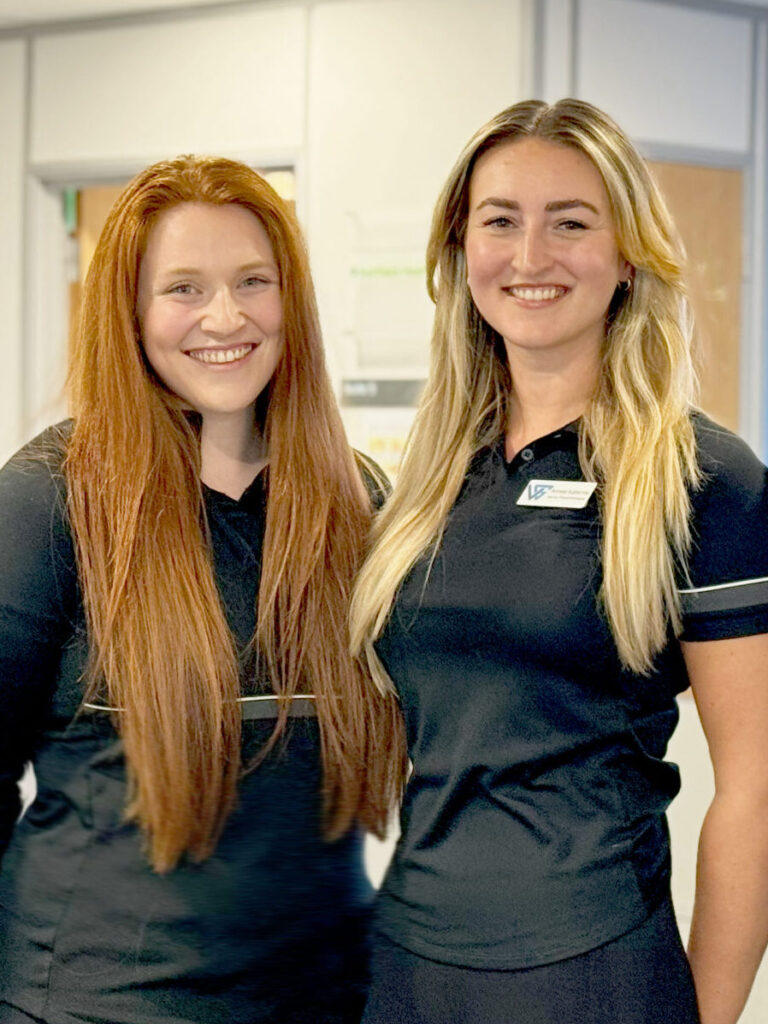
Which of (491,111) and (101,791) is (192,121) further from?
(101,791)

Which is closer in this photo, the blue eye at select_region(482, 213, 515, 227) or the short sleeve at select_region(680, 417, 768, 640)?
the short sleeve at select_region(680, 417, 768, 640)

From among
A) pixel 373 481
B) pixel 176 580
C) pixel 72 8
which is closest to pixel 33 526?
pixel 176 580

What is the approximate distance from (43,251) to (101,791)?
3.30m

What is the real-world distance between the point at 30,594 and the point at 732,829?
766 millimetres

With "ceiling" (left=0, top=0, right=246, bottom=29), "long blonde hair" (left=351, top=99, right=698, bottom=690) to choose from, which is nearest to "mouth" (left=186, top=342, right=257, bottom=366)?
"long blonde hair" (left=351, top=99, right=698, bottom=690)

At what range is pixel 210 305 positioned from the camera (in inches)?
59.7

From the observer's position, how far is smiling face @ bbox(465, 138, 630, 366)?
152 cm

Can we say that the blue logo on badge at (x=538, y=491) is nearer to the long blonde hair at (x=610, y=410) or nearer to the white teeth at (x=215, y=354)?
the long blonde hair at (x=610, y=410)

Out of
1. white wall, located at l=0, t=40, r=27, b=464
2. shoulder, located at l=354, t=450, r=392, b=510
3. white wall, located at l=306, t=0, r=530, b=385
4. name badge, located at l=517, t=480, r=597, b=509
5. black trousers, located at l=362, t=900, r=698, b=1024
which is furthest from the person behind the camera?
white wall, located at l=0, t=40, r=27, b=464

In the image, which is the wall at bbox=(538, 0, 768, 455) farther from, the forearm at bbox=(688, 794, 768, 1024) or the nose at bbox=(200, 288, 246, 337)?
the forearm at bbox=(688, 794, 768, 1024)

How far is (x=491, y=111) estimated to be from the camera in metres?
3.71

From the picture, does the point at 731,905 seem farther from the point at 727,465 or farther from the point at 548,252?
the point at 548,252

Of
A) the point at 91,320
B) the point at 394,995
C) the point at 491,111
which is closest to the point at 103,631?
the point at 91,320

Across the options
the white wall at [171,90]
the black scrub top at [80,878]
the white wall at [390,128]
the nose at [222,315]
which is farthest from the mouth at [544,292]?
the white wall at [171,90]
